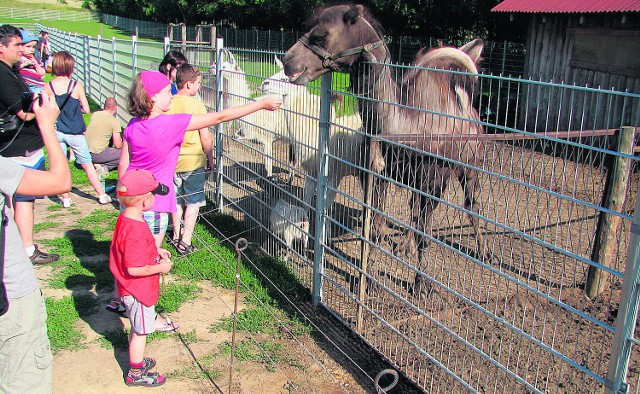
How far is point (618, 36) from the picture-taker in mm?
11758

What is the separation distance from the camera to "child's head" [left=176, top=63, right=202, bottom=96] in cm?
604

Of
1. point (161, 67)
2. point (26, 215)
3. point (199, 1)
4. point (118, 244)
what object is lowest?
point (26, 215)

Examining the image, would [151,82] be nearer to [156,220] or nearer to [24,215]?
[156,220]

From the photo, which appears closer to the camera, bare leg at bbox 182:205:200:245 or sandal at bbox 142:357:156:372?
sandal at bbox 142:357:156:372

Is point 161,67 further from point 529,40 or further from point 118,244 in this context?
point 529,40

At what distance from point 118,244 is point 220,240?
9.78 feet

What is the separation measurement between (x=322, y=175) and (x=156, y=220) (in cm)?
141

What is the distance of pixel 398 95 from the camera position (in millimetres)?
4797

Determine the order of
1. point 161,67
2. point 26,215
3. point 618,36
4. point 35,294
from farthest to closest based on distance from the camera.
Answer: point 618,36 → point 161,67 → point 26,215 → point 35,294

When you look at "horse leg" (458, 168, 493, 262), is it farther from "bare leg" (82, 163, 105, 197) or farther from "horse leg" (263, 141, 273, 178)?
"bare leg" (82, 163, 105, 197)

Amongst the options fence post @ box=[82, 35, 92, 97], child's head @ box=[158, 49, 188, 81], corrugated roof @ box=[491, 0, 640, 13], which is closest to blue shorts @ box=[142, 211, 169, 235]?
child's head @ box=[158, 49, 188, 81]

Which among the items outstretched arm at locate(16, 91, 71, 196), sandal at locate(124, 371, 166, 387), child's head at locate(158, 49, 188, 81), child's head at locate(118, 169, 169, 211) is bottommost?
sandal at locate(124, 371, 166, 387)

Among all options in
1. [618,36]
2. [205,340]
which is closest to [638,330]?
[205,340]

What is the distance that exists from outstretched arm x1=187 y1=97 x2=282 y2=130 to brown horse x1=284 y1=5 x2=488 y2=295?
0.69m
